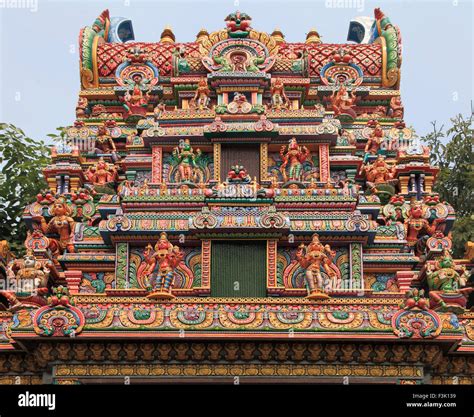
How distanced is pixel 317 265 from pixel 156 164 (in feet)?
20.6

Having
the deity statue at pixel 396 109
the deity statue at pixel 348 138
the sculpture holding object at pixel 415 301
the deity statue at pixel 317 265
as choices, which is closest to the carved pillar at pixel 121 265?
the deity statue at pixel 317 265

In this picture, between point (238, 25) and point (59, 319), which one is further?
point (238, 25)

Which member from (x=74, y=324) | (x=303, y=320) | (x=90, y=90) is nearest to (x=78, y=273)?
(x=74, y=324)

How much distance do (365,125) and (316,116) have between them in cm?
287

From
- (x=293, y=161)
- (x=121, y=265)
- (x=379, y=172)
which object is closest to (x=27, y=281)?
(x=121, y=265)

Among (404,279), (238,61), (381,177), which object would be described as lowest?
(404,279)

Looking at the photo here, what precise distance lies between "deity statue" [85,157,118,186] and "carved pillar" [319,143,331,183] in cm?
580

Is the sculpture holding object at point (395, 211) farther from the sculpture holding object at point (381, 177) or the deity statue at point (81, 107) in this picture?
the deity statue at point (81, 107)

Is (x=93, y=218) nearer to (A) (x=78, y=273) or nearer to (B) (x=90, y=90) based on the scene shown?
(A) (x=78, y=273)

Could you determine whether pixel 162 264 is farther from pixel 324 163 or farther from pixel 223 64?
pixel 223 64

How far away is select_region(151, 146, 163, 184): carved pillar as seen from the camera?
1160 inches

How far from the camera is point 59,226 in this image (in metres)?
28.2

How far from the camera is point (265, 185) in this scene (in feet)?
93.9

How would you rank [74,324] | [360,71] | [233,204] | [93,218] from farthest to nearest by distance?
1. [360,71]
2. [93,218]
3. [233,204]
4. [74,324]
